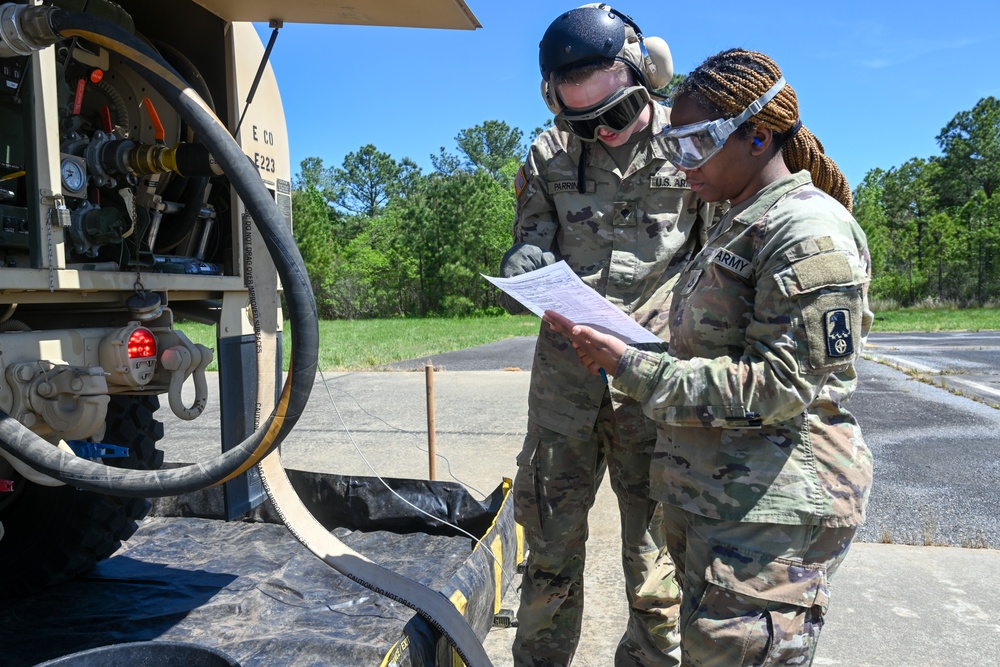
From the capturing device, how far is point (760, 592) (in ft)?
4.99

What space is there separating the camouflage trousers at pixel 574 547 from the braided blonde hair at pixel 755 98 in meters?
0.97

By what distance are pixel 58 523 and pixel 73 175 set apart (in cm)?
152

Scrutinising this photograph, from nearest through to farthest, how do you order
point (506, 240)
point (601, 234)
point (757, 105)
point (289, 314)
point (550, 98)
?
point (757, 105) → point (289, 314) → point (550, 98) → point (601, 234) → point (506, 240)

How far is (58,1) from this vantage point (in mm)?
2539

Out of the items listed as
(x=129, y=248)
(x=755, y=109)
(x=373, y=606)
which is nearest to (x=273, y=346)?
(x=129, y=248)

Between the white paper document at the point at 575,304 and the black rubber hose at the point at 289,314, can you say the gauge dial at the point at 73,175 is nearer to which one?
the black rubber hose at the point at 289,314

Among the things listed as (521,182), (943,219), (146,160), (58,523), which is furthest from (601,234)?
(943,219)

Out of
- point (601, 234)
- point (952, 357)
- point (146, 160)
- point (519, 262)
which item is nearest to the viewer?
point (519, 262)

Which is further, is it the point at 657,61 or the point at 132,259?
the point at 132,259

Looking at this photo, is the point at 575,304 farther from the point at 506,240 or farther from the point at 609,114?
the point at 506,240

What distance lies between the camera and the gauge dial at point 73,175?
2457 millimetres

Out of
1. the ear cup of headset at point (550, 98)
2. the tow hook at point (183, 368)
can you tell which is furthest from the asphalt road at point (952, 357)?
the tow hook at point (183, 368)

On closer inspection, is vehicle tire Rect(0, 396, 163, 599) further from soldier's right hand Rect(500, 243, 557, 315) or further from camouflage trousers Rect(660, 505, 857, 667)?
camouflage trousers Rect(660, 505, 857, 667)

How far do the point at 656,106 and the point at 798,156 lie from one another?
34.7 inches
